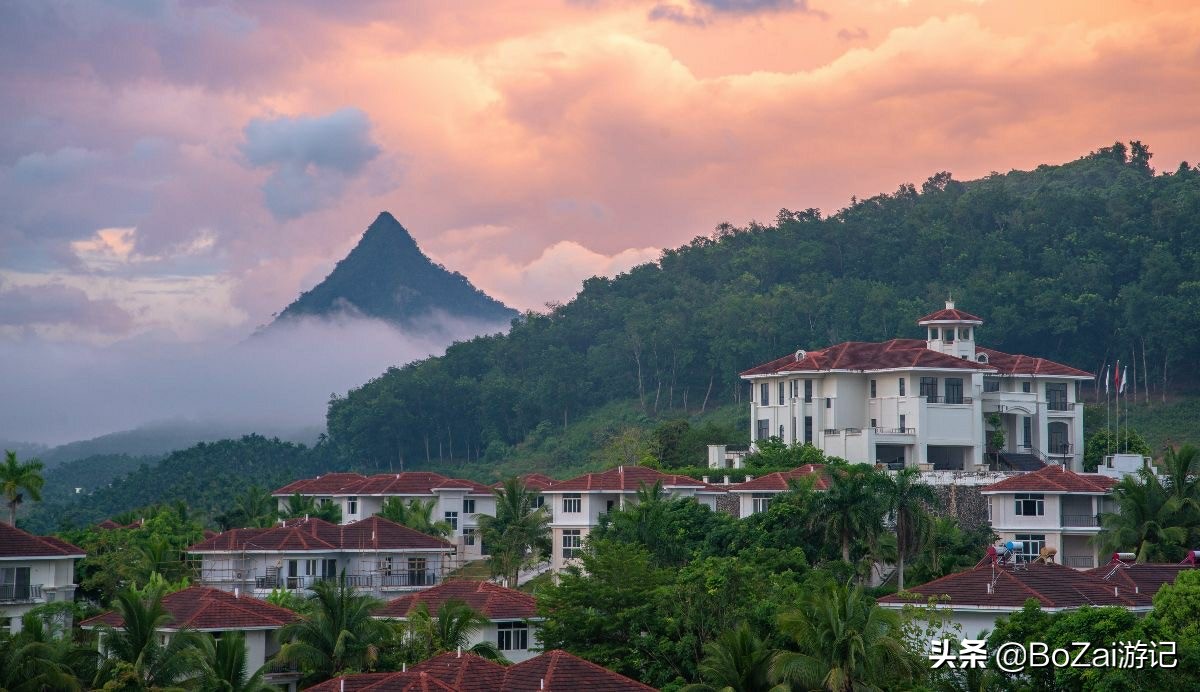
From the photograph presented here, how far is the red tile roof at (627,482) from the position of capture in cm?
6712

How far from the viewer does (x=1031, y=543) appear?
61.1 m

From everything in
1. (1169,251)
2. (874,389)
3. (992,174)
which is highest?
(992,174)

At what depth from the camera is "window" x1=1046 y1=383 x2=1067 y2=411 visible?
76.9 metres

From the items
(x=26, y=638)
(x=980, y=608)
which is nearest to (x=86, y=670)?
(x=26, y=638)

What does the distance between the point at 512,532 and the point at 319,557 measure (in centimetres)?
763

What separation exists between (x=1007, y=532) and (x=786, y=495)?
31.6 feet

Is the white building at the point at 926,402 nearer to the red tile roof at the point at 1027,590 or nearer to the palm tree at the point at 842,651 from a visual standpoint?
the red tile roof at the point at 1027,590

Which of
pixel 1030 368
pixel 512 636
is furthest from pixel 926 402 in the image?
pixel 512 636

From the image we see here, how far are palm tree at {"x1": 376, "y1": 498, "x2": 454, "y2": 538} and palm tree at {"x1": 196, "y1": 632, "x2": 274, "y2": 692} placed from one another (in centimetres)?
3197

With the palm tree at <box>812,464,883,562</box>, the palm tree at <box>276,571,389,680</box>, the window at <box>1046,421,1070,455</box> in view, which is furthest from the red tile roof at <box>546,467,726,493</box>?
the palm tree at <box>276,571,389,680</box>

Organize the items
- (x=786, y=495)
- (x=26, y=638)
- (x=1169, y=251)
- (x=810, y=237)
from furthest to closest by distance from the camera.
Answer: (x=810, y=237) → (x=1169, y=251) → (x=786, y=495) → (x=26, y=638)

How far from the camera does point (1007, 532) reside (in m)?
61.3

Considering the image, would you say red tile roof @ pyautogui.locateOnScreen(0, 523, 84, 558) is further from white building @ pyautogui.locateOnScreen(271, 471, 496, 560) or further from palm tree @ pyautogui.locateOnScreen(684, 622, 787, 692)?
palm tree @ pyautogui.locateOnScreen(684, 622, 787, 692)

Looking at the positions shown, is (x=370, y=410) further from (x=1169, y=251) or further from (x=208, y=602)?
(x=208, y=602)
